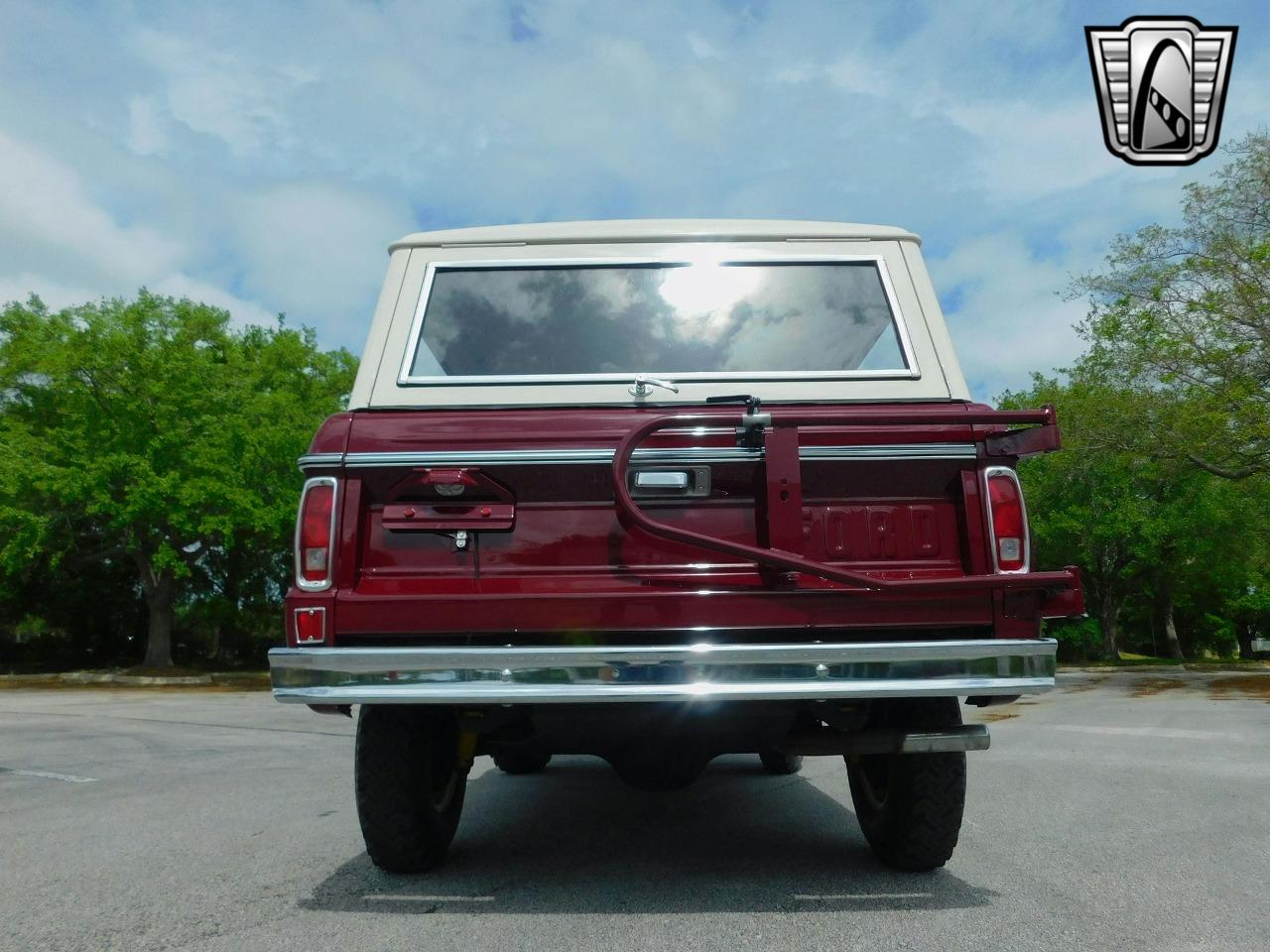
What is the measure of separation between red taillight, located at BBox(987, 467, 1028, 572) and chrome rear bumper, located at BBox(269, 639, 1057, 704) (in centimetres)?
Result: 35

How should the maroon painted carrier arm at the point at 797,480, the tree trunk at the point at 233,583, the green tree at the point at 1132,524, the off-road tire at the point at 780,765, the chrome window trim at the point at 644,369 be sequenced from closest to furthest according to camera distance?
1. the maroon painted carrier arm at the point at 797,480
2. the chrome window trim at the point at 644,369
3. the off-road tire at the point at 780,765
4. the green tree at the point at 1132,524
5. the tree trunk at the point at 233,583

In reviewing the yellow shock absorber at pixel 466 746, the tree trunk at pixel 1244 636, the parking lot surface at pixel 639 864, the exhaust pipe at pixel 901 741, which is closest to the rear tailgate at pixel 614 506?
the exhaust pipe at pixel 901 741

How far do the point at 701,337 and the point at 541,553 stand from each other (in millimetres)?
1182

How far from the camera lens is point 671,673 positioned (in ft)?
10.8

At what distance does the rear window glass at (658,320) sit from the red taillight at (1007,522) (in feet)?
2.25

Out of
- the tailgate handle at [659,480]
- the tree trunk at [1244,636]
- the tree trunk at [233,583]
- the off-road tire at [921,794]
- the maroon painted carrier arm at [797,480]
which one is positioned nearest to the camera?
the maroon painted carrier arm at [797,480]

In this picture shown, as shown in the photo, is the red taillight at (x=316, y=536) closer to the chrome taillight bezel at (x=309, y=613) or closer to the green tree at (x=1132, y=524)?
the chrome taillight bezel at (x=309, y=613)

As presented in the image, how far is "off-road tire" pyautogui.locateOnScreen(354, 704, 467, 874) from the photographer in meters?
3.88

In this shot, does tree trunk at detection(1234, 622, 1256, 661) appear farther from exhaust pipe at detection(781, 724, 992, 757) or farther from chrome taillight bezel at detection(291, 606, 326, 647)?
chrome taillight bezel at detection(291, 606, 326, 647)

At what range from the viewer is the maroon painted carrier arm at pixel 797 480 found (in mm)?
3398

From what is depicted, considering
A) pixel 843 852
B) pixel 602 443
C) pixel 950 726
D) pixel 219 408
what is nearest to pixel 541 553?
pixel 602 443

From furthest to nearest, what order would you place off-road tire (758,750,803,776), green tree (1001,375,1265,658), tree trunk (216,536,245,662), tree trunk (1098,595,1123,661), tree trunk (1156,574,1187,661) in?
tree trunk (1156,574,1187,661) < tree trunk (1098,595,1123,661) < tree trunk (216,536,245,662) < green tree (1001,375,1265,658) < off-road tire (758,750,803,776)

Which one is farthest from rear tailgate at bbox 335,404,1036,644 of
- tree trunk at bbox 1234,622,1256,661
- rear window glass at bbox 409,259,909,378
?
tree trunk at bbox 1234,622,1256,661

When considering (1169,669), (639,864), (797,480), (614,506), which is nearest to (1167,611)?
(1169,669)
